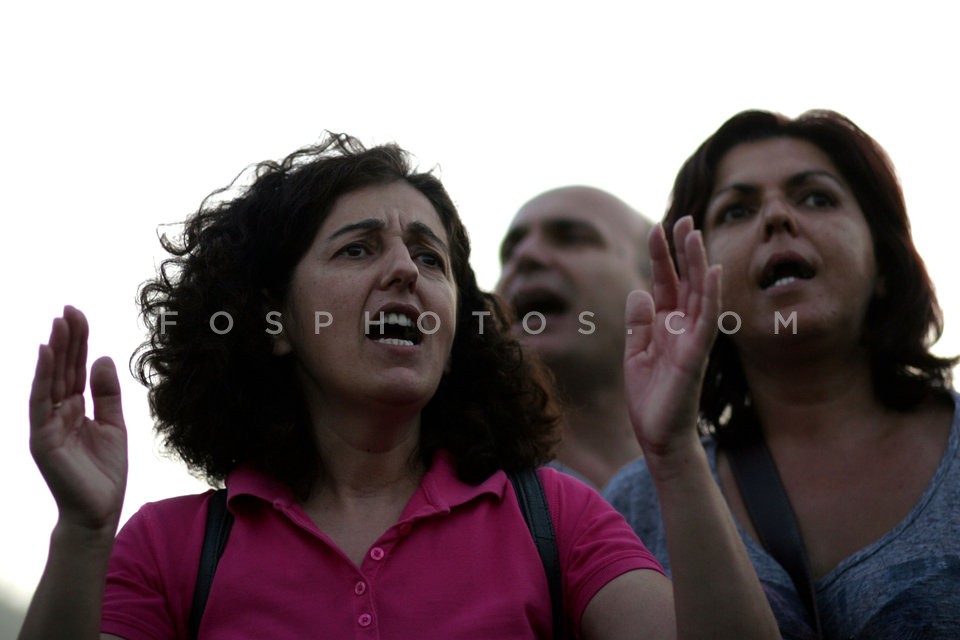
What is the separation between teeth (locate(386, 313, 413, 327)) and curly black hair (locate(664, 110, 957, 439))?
1528 millimetres

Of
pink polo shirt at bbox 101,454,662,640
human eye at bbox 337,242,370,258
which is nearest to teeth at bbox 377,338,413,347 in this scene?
human eye at bbox 337,242,370,258

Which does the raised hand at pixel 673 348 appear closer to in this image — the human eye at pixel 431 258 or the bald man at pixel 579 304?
the human eye at pixel 431 258

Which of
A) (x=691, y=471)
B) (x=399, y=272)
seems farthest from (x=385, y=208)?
(x=691, y=471)

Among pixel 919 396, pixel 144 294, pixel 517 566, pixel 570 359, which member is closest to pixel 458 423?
pixel 517 566

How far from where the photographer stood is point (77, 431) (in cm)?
282

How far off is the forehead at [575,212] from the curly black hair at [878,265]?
4.46 ft

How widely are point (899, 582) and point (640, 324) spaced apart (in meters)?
1.26

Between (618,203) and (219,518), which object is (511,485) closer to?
(219,518)

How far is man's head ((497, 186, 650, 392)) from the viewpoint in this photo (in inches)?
226

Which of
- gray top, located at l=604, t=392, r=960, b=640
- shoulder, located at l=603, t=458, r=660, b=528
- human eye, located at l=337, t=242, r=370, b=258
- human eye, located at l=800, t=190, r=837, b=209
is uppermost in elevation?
human eye, located at l=337, t=242, r=370, b=258

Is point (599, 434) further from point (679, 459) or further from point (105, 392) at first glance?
point (105, 392)

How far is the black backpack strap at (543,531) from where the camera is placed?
9.77ft

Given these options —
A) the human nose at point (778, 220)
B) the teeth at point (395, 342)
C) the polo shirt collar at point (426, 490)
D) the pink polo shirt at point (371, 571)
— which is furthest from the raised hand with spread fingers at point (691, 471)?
the human nose at point (778, 220)

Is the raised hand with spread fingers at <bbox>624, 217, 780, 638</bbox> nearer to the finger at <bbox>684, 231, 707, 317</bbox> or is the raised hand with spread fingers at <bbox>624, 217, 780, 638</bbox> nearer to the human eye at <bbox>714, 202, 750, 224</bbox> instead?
the finger at <bbox>684, 231, 707, 317</bbox>
